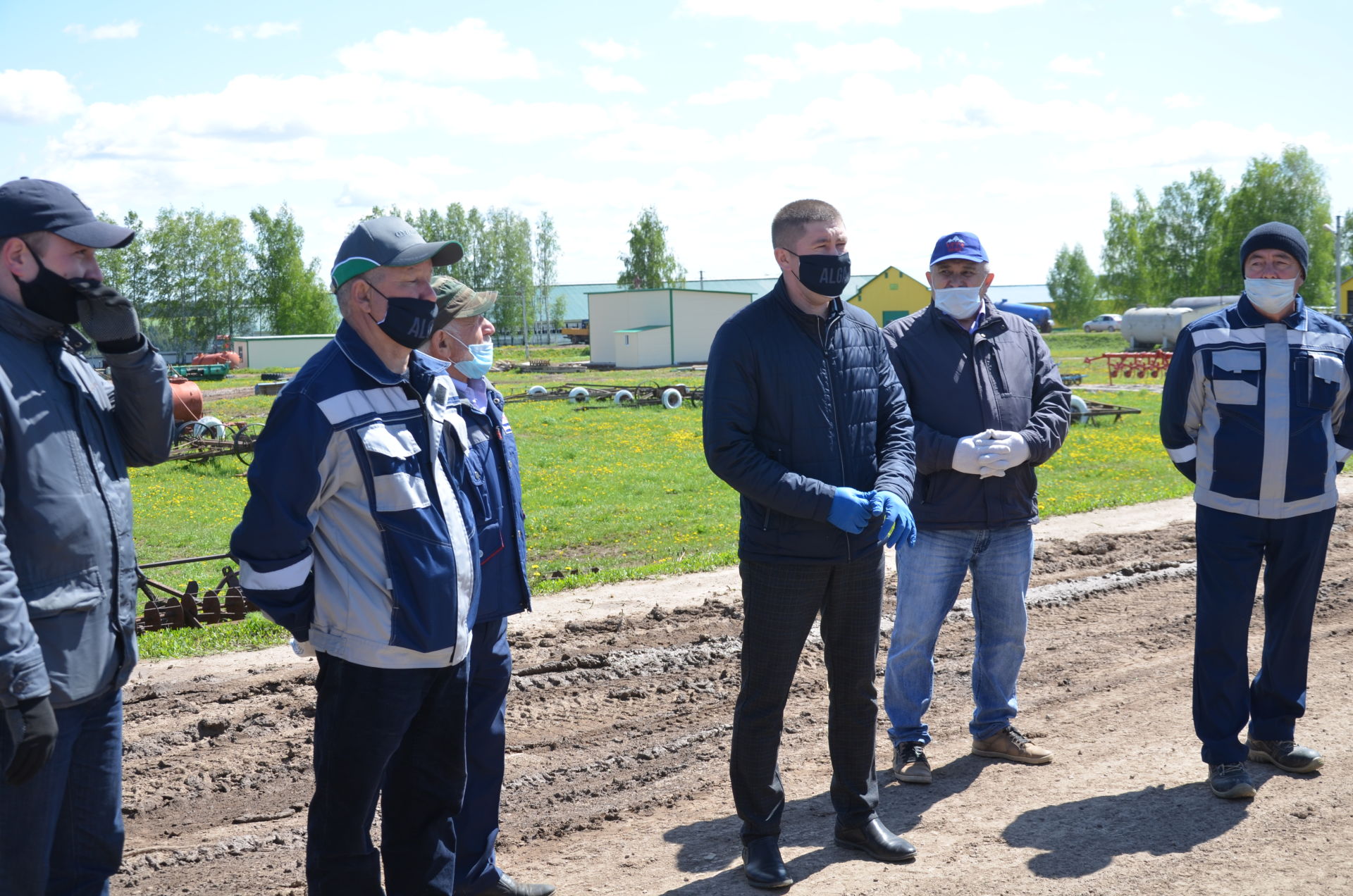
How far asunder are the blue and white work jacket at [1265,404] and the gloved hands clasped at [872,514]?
1698 mm

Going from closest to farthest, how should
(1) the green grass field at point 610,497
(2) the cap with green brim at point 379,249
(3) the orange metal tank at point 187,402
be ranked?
(2) the cap with green brim at point 379,249 → (1) the green grass field at point 610,497 → (3) the orange metal tank at point 187,402

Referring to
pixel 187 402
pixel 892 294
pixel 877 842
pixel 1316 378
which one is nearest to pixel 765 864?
pixel 877 842

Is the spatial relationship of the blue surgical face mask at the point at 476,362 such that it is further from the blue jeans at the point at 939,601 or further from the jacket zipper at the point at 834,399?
the blue jeans at the point at 939,601

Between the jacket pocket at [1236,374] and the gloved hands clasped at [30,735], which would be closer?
the gloved hands clasped at [30,735]

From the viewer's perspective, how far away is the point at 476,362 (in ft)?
14.1

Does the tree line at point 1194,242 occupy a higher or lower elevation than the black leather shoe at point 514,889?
higher

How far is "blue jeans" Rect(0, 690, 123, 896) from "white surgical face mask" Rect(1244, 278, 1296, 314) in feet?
15.7

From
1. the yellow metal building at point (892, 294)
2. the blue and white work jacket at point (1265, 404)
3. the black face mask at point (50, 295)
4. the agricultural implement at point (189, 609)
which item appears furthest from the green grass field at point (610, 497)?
the yellow metal building at point (892, 294)

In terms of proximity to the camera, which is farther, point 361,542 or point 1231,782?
point 1231,782

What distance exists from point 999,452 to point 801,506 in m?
1.41

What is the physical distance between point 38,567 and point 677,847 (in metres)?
2.68

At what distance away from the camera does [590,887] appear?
4.18m

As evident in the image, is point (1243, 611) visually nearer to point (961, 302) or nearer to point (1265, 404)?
point (1265, 404)

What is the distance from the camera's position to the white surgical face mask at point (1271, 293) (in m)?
4.92
